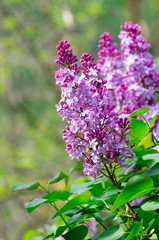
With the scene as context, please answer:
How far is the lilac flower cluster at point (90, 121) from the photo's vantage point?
77 cm

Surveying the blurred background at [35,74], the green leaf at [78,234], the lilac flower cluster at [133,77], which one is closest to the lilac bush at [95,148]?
the green leaf at [78,234]

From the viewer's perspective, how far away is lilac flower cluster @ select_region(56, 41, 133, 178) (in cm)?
77

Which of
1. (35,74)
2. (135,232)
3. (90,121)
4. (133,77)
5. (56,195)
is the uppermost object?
(35,74)

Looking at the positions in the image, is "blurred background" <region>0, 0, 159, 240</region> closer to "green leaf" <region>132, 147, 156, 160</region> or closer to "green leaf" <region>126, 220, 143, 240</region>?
"green leaf" <region>132, 147, 156, 160</region>

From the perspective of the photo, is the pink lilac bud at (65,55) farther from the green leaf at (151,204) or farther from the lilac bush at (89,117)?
the green leaf at (151,204)

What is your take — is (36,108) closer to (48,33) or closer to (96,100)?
(48,33)

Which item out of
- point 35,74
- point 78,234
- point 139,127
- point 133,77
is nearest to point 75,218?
point 78,234

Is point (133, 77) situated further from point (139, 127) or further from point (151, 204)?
point (151, 204)

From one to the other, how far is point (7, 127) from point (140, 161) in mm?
8640

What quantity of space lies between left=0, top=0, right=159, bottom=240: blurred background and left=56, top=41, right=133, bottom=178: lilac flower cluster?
759mm

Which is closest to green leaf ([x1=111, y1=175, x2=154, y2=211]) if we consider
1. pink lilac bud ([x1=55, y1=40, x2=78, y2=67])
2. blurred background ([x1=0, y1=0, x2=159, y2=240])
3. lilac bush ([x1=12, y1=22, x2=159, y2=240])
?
lilac bush ([x1=12, y1=22, x2=159, y2=240])

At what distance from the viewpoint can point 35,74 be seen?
10.4m

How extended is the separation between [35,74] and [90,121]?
9851 millimetres

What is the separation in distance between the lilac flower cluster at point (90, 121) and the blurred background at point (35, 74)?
0.76 meters
